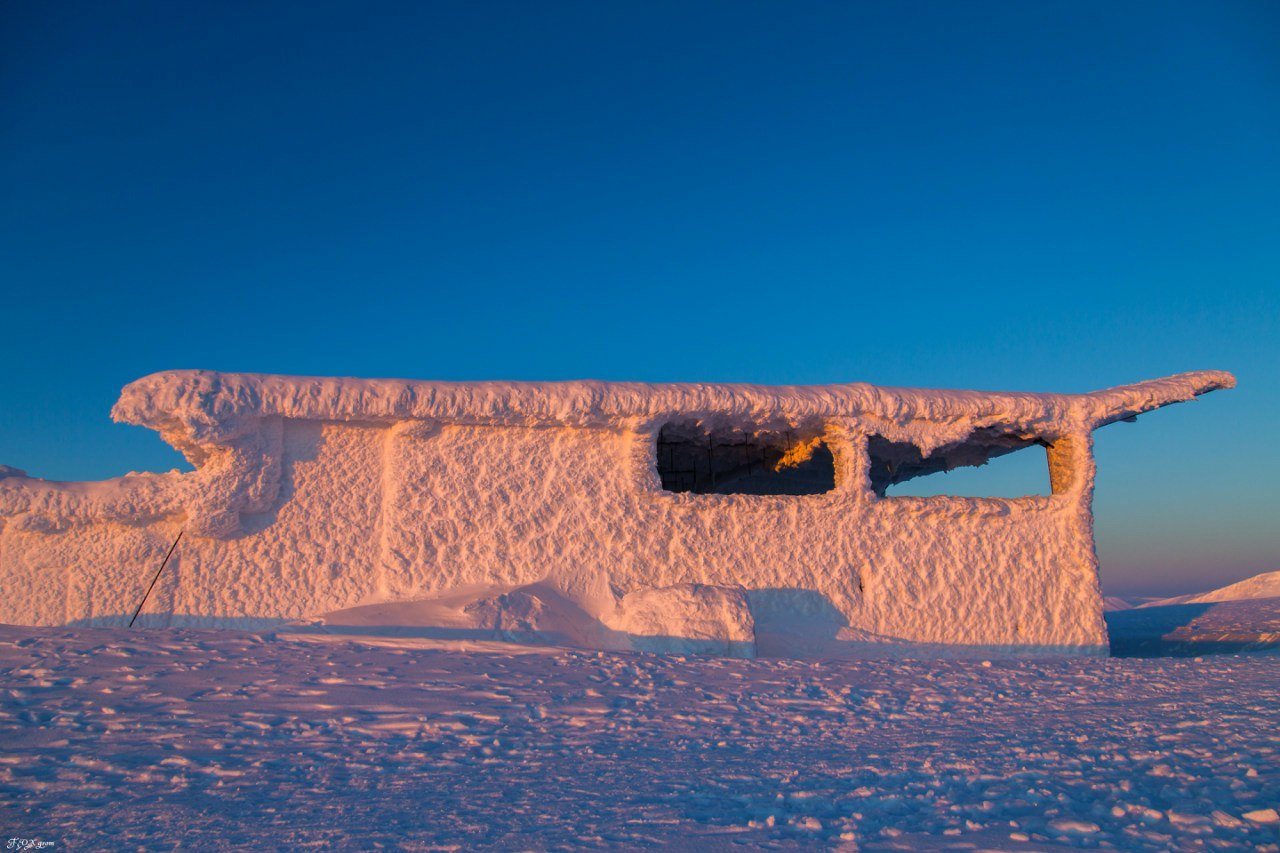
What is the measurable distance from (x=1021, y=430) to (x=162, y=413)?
775 cm

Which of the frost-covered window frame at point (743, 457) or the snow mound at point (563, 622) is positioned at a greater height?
the frost-covered window frame at point (743, 457)

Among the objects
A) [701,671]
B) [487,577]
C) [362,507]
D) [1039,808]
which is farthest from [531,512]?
[1039,808]

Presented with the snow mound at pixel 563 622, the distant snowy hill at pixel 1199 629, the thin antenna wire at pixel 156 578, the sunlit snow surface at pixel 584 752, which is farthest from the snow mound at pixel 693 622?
the distant snowy hill at pixel 1199 629

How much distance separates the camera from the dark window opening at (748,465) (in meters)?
9.14

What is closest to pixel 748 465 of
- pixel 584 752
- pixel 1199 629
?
pixel 1199 629

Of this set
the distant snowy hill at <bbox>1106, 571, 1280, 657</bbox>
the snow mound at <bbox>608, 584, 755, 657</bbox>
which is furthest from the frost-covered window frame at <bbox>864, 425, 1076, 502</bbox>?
the distant snowy hill at <bbox>1106, 571, 1280, 657</bbox>

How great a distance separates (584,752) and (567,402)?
4.07 m

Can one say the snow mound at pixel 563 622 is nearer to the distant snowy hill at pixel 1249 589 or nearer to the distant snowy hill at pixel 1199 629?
the distant snowy hill at pixel 1199 629

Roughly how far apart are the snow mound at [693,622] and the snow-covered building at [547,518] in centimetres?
5

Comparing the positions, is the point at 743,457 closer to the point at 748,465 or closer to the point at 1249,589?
the point at 748,465

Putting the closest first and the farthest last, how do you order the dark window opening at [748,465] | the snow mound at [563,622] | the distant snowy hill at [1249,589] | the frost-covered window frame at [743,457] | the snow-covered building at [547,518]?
1. the snow mound at [563,622]
2. the snow-covered building at [547,518]
3. the frost-covered window frame at [743,457]
4. the dark window opening at [748,465]
5. the distant snowy hill at [1249,589]

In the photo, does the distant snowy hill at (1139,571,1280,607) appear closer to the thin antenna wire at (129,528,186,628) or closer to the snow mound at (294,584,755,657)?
Result: the snow mound at (294,584,755,657)

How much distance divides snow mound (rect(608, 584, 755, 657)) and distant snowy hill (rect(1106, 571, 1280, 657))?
607 cm

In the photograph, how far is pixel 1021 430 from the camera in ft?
26.7
